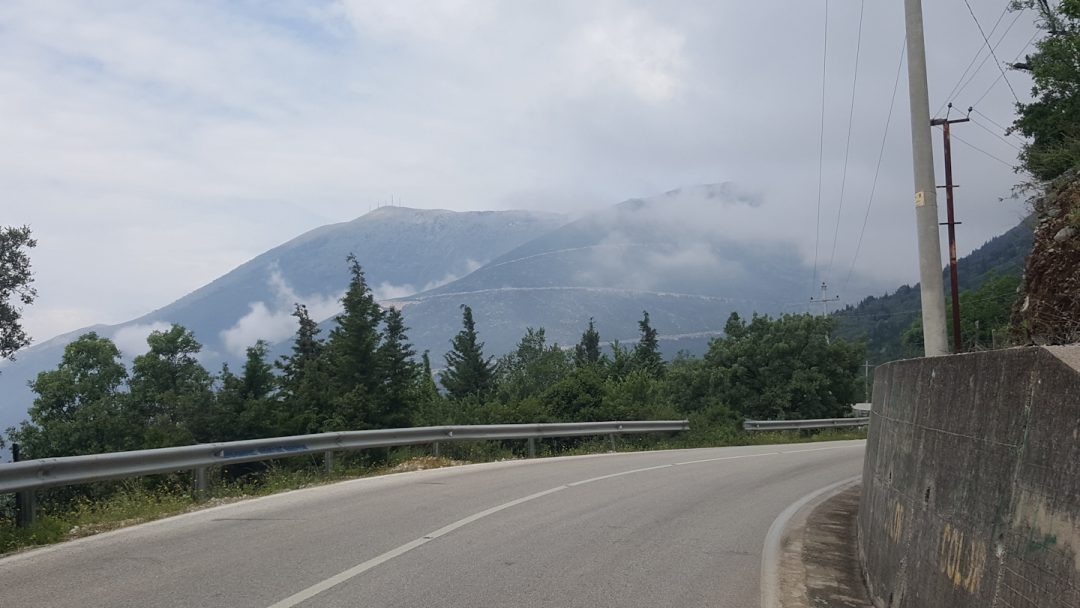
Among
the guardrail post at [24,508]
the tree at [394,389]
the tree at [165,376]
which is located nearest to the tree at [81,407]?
the tree at [165,376]

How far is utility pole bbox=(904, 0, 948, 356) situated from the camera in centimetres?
1135

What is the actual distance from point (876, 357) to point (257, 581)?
122 metres

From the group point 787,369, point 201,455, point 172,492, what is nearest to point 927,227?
point 201,455

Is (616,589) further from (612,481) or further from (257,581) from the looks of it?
(612,481)

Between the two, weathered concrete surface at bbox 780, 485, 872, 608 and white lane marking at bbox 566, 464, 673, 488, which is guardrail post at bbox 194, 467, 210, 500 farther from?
weathered concrete surface at bbox 780, 485, 872, 608

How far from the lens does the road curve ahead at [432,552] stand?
6.37 meters

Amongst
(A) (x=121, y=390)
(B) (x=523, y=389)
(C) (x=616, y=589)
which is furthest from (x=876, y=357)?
(C) (x=616, y=589)

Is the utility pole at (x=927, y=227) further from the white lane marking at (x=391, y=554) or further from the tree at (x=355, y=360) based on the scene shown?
the tree at (x=355, y=360)

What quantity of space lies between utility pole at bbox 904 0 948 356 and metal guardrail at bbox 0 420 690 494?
9.71 metres

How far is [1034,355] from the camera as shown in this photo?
3.71 m

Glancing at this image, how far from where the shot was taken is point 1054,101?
2769cm

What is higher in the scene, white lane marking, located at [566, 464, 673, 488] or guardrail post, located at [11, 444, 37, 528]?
guardrail post, located at [11, 444, 37, 528]

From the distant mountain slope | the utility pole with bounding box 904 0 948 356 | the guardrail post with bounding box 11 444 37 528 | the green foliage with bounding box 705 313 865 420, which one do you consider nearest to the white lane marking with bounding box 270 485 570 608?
the guardrail post with bounding box 11 444 37 528

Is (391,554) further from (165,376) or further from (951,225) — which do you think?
(165,376)
